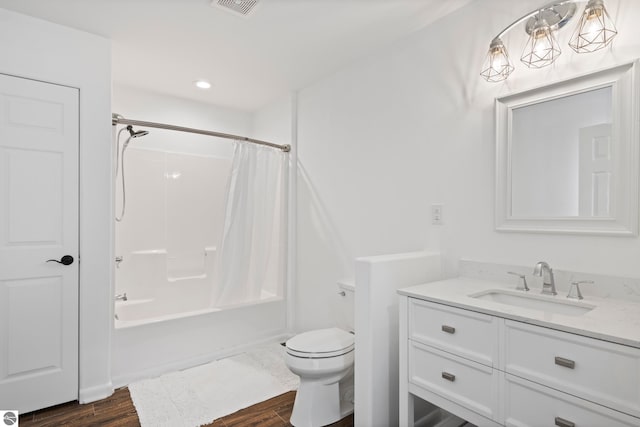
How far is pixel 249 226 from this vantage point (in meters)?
3.04

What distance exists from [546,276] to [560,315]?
0.41m

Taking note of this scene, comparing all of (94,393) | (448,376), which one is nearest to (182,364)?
(94,393)

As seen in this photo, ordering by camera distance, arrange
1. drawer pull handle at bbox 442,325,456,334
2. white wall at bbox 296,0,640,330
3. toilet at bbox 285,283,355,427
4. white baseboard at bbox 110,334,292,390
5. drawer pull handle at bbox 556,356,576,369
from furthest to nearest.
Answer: white baseboard at bbox 110,334,292,390 → toilet at bbox 285,283,355,427 → white wall at bbox 296,0,640,330 → drawer pull handle at bbox 442,325,456,334 → drawer pull handle at bbox 556,356,576,369

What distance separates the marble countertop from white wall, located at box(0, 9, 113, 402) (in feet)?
6.28

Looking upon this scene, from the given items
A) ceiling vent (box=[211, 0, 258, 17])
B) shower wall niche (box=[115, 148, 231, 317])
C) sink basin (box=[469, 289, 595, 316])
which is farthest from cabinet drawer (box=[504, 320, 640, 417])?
shower wall niche (box=[115, 148, 231, 317])

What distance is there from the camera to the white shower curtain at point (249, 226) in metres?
2.93

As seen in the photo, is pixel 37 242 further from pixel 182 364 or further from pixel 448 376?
pixel 448 376

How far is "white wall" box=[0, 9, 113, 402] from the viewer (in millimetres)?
2143

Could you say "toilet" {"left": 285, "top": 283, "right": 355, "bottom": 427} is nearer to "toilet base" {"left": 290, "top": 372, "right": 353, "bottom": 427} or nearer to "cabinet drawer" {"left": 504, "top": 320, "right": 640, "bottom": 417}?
"toilet base" {"left": 290, "top": 372, "right": 353, "bottom": 427}

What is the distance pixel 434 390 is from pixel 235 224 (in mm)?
2002

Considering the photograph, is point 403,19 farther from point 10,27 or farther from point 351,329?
point 10,27

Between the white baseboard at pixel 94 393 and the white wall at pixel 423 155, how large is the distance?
1554 millimetres

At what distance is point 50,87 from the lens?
6.93ft

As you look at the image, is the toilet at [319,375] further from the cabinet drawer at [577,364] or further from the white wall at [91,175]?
the white wall at [91,175]
